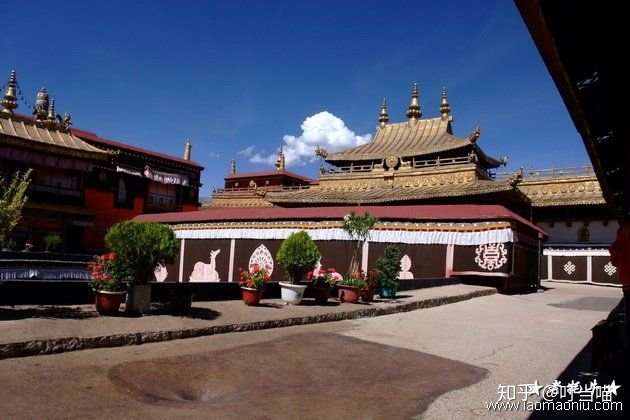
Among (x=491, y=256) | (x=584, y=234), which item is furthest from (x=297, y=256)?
(x=584, y=234)

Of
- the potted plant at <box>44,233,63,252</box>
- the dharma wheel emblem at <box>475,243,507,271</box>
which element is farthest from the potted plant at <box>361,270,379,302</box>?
the potted plant at <box>44,233,63,252</box>

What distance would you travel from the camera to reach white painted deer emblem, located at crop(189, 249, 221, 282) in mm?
24844

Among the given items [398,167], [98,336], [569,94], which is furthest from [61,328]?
[398,167]

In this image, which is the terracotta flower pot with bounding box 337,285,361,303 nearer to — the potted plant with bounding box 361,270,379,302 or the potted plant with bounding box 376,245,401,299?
the potted plant with bounding box 361,270,379,302

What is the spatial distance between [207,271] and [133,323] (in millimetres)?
18232

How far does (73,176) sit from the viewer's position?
29.5 meters

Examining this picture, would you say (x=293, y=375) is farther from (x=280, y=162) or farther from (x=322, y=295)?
(x=280, y=162)

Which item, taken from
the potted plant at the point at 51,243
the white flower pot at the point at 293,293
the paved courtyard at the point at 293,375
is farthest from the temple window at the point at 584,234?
the potted plant at the point at 51,243

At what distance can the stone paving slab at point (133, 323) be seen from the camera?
586 cm

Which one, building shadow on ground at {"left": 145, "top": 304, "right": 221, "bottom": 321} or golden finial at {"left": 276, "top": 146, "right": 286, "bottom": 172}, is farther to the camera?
golden finial at {"left": 276, "top": 146, "right": 286, "bottom": 172}

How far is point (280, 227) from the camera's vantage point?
2281 centimetres

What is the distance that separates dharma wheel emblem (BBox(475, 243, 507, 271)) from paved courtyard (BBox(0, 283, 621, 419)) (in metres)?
9.13

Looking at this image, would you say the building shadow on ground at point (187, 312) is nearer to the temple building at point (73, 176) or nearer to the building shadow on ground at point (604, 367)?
the building shadow on ground at point (604, 367)

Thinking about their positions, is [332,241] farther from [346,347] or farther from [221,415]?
[221,415]
